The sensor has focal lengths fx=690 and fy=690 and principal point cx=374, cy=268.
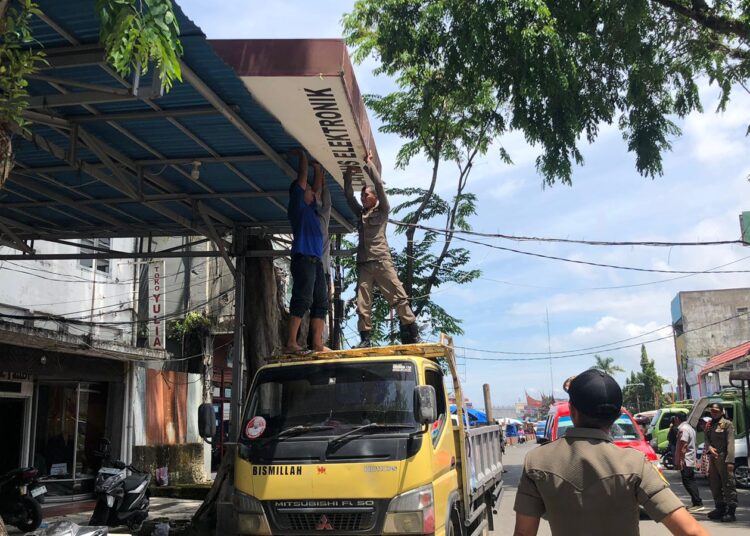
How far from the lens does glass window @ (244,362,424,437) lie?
576cm

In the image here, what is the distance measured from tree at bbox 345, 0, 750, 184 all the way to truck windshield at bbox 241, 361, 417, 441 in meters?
7.95

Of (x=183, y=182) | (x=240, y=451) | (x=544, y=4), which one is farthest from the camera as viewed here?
(x=544, y=4)

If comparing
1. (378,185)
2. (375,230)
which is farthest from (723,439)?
(378,185)

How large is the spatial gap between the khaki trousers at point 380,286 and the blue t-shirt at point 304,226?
758 mm

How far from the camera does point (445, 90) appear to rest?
14.5 meters

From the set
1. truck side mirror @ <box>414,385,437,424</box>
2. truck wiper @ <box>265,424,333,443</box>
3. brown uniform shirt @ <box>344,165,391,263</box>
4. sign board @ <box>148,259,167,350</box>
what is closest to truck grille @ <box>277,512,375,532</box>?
truck wiper @ <box>265,424,333,443</box>

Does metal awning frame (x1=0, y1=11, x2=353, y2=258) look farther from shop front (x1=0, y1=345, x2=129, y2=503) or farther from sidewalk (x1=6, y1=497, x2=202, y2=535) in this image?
sidewalk (x1=6, y1=497, x2=202, y2=535)

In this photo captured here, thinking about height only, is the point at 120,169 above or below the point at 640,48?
below

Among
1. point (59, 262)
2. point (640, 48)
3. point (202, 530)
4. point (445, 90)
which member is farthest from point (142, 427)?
point (640, 48)

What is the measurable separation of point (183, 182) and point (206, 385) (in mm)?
13018

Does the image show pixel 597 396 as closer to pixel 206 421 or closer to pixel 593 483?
pixel 593 483

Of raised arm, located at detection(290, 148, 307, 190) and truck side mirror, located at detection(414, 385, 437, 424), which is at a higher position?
raised arm, located at detection(290, 148, 307, 190)

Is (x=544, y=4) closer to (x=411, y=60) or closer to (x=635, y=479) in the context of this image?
(x=411, y=60)

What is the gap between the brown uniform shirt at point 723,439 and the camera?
11.6 m
